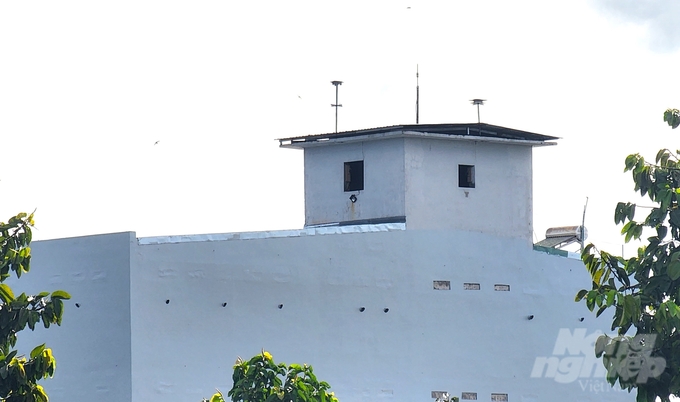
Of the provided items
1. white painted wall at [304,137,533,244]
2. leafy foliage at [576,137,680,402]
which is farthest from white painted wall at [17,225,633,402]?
leafy foliage at [576,137,680,402]

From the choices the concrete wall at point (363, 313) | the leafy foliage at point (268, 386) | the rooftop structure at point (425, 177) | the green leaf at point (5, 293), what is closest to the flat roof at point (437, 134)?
the rooftop structure at point (425, 177)

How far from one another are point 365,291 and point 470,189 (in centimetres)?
519

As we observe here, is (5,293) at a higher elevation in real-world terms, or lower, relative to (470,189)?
lower

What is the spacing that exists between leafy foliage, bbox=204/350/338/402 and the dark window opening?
13.6 m

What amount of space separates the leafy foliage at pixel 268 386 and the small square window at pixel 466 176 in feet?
45.1

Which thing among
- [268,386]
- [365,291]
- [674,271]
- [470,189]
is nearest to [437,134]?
[470,189]

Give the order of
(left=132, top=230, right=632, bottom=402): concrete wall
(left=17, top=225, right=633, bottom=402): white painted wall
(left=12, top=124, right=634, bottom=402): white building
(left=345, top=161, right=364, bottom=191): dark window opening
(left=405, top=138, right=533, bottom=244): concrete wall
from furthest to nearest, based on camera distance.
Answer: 1. (left=345, top=161, right=364, bottom=191): dark window opening
2. (left=405, top=138, right=533, bottom=244): concrete wall
3. (left=132, top=230, right=632, bottom=402): concrete wall
4. (left=12, top=124, right=634, bottom=402): white building
5. (left=17, top=225, right=633, bottom=402): white painted wall

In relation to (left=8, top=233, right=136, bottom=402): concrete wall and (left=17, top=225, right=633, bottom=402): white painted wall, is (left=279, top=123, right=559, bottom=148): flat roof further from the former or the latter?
(left=8, top=233, right=136, bottom=402): concrete wall

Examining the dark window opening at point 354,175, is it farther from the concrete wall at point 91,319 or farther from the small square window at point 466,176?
the concrete wall at point 91,319

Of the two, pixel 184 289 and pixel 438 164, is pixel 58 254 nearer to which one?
pixel 184 289

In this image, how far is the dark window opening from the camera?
32125 mm

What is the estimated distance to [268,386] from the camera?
1867 centimetres

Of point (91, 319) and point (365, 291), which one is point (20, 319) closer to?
point (91, 319)

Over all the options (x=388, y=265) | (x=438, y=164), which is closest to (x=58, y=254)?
(x=388, y=265)
